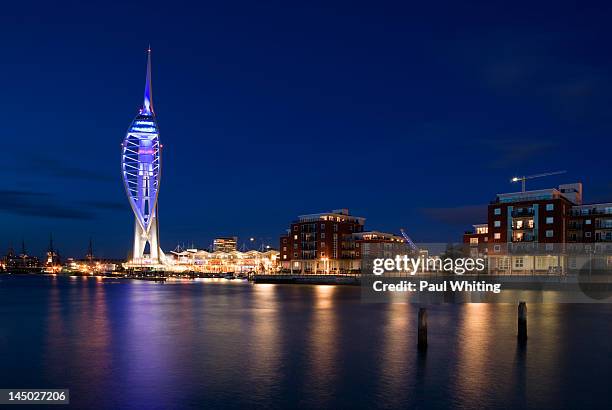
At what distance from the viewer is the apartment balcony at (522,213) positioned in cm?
9481

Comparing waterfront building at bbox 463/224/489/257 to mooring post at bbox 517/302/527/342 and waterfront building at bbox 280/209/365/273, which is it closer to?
waterfront building at bbox 280/209/365/273

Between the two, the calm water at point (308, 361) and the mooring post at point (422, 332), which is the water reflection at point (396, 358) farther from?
the mooring post at point (422, 332)

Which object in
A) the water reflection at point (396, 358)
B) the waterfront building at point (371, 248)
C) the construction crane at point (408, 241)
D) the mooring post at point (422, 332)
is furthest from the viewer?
the construction crane at point (408, 241)

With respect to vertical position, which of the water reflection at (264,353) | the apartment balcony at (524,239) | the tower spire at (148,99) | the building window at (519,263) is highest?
the tower spire at (148,99)

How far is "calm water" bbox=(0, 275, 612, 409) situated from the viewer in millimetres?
20438

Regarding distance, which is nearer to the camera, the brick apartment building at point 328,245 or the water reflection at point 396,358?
the water reflection at point 396,358

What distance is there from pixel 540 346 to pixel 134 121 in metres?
140

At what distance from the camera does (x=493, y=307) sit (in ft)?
183

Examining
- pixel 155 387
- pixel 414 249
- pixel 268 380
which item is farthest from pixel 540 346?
pixel 414 249

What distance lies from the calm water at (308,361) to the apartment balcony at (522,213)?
165 feet

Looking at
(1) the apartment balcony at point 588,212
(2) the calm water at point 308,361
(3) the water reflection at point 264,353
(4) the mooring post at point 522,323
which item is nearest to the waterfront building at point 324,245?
(1) the apartment balcony at point 588,212

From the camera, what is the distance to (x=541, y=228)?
94000 millimetres

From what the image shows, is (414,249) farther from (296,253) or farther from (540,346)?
(540,346)

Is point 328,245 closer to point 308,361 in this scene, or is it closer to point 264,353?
point 264,353
